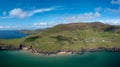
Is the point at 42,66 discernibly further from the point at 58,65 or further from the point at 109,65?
the point at 109,65

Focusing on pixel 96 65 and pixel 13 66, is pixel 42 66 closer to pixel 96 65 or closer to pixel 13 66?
pixel 13 66

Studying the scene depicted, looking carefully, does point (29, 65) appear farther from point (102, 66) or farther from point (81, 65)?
point (102, 66)

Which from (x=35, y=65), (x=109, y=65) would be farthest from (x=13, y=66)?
(x=109, y=65)

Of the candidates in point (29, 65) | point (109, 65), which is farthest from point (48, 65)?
point (109, 65)

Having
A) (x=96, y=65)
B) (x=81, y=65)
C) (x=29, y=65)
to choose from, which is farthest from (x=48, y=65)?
(x=96, y=65)

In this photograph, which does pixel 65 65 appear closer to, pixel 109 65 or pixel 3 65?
pixel 109 65

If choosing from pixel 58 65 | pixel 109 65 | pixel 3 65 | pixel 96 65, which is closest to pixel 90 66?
pixel 96 65
